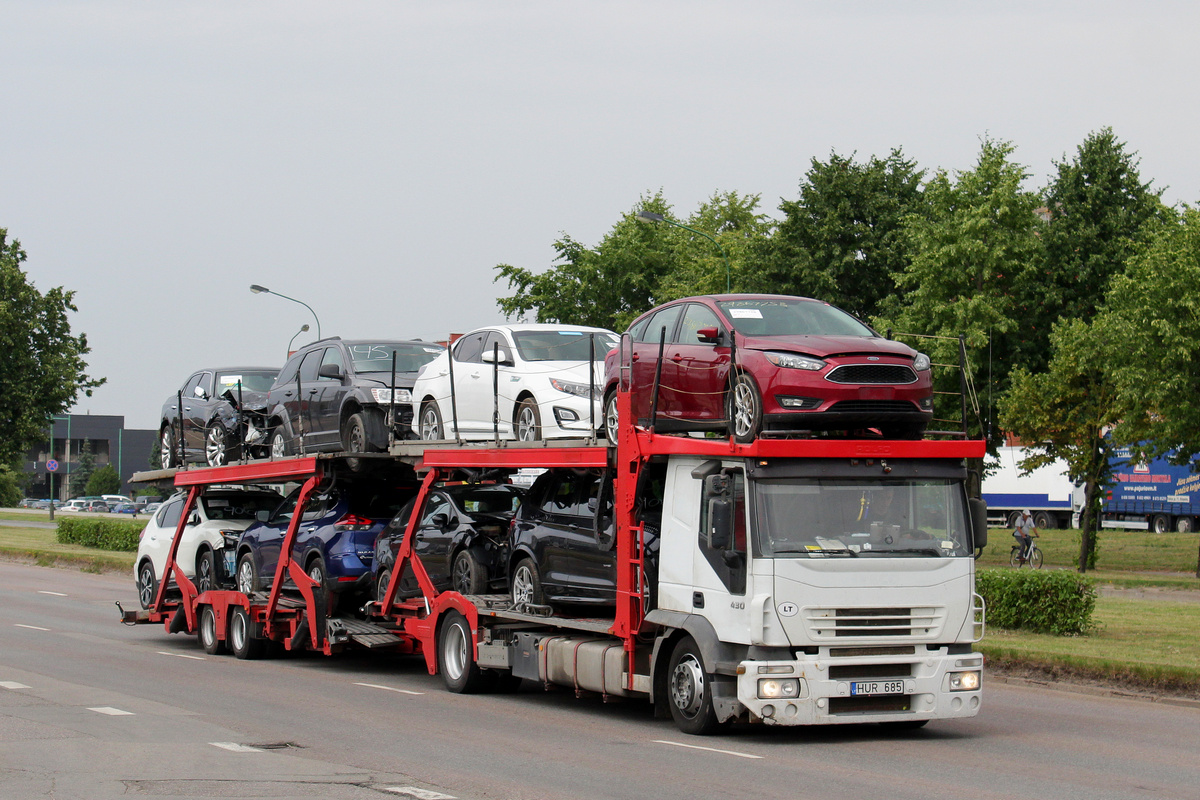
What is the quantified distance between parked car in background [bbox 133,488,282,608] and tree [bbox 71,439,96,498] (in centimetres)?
11116

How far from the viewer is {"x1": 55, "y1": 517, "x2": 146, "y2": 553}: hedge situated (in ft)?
137

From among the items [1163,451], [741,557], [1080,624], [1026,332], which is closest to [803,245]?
[1026,332]

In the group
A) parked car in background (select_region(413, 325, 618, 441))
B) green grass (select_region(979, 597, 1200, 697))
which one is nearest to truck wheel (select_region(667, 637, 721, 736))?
parked car in background (select_region(413, 325, 618, 441))

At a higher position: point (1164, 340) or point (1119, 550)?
point (1164, 340)

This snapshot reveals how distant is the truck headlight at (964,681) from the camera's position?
35.4ft

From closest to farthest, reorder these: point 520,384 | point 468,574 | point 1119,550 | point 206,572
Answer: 1. point 468,574
2. point 520,384
3. point 206,572
4. point 1119,550

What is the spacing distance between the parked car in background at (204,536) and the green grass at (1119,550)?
22.2 m

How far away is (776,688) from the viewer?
10320 millimetres

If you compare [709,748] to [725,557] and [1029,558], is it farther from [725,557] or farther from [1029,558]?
[1029,558]

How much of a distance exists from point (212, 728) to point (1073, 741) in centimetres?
687

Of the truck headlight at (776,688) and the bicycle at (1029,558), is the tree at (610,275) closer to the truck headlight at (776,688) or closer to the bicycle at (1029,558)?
the bicycle at (1029,558)

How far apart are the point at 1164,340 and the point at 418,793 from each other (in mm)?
25232

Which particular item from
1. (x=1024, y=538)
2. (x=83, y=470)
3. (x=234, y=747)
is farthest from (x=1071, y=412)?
(x=83, y=470)

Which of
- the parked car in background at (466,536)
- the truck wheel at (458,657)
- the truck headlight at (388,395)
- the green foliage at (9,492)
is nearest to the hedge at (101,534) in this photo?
the truck headlight at (388,395)
